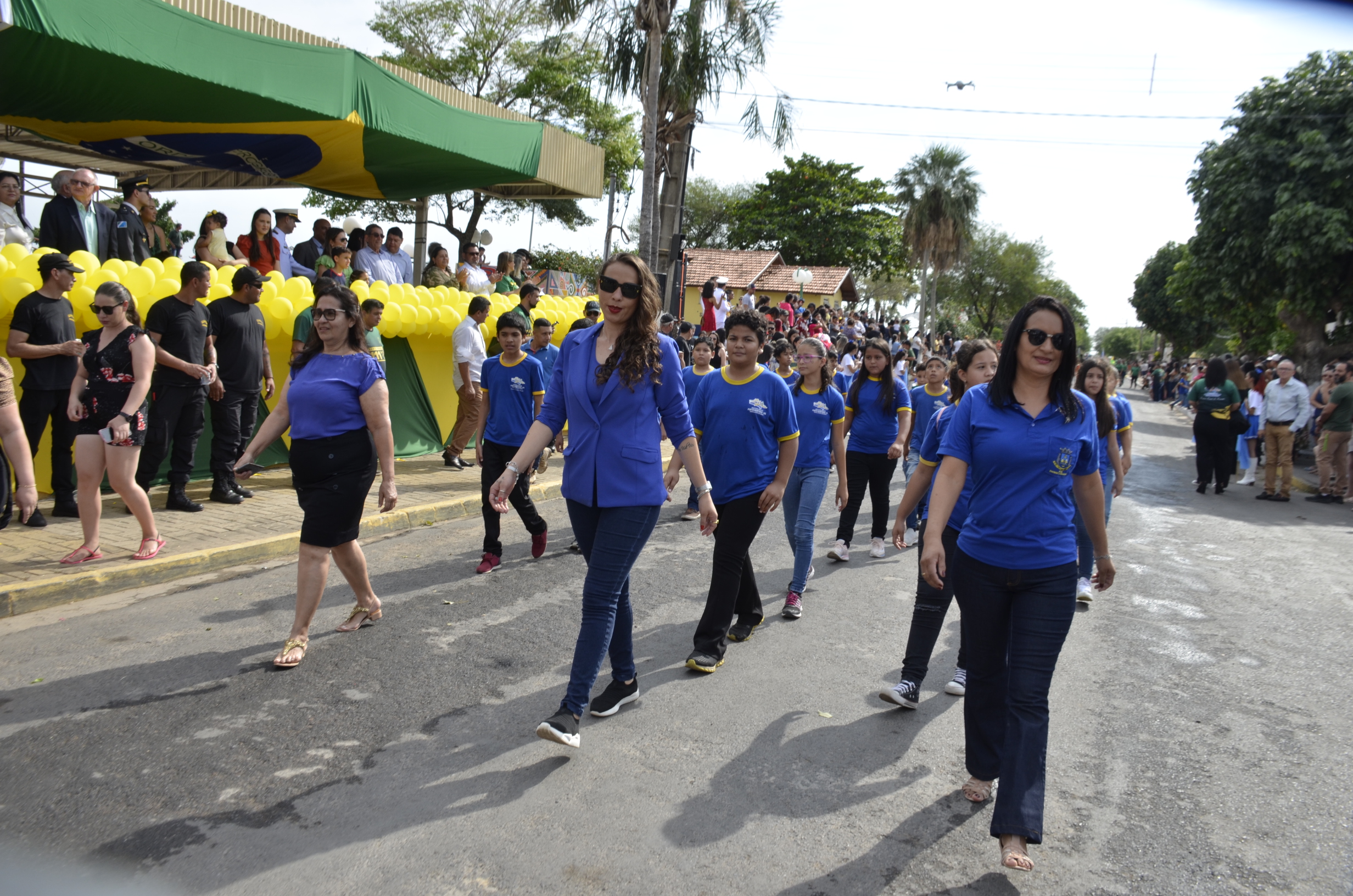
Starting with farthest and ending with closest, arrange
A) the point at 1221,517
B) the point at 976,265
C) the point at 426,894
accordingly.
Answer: the point at 976,265, the point at 1221,517, the point at 426,894

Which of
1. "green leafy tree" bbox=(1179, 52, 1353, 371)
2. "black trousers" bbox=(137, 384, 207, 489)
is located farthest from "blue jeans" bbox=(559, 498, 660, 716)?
"green leafy tree" bbox=(1179, 52, 1353, 371)

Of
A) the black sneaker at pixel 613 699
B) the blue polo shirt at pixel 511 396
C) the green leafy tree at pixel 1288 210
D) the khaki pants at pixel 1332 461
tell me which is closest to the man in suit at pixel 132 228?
the blue polo shirt at pixel 511 396

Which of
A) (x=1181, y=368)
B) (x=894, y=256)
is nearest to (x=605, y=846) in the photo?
(x=1181, y=368)

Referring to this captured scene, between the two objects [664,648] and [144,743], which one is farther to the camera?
[664,648]

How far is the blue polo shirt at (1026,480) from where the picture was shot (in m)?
3.19

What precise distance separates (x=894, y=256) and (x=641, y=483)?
53.7m

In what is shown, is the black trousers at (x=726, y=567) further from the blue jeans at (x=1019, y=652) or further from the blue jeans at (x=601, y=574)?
the blue jeans at (x=1019, y=652)

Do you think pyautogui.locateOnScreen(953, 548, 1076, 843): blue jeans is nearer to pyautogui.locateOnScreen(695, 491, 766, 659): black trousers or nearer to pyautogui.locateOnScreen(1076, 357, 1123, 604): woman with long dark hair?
pyautogui.locateOnScreen(695, 491, 766, 659): black trousers

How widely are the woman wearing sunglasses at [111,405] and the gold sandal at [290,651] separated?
6.56 ft

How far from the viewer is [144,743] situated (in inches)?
143

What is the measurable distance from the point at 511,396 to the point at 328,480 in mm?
2212

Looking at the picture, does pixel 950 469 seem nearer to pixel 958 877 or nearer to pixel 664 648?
pixel 958 877

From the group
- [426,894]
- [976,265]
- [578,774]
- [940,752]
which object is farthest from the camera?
[976,265]

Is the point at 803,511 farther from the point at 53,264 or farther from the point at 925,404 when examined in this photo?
the point at 53,264
